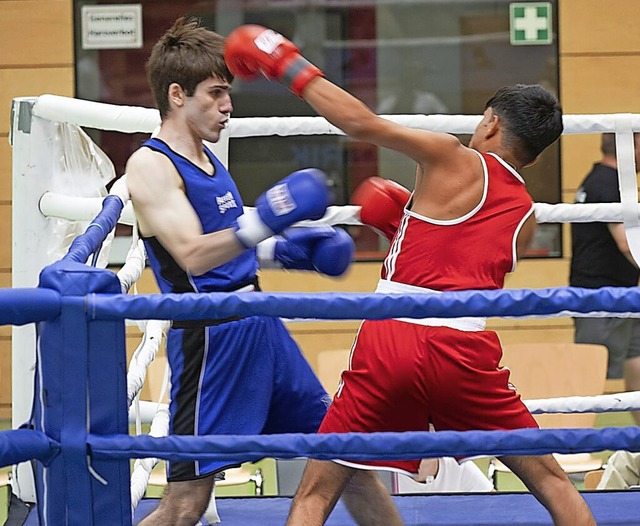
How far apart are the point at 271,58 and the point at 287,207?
9.8 inches

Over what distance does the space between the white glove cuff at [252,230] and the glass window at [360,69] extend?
344 cm

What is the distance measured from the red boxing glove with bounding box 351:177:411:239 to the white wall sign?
3367 mm

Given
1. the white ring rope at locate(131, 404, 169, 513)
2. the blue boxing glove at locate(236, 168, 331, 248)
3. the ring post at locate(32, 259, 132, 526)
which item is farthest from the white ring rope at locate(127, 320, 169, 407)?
the ring post at locate(32, 259, 132, 526)

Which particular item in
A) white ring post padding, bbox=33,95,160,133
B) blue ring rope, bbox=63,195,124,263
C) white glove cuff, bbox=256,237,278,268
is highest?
white ring post padding, bbox=33,95,160,133

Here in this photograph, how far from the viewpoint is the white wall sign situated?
494 cm

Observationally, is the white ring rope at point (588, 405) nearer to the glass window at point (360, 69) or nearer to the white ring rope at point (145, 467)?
the white ring rope at point (145, 467)

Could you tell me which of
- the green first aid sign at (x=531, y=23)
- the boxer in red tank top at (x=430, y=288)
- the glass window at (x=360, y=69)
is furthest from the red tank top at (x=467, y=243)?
the green first aid sign at (x=531, y=23)

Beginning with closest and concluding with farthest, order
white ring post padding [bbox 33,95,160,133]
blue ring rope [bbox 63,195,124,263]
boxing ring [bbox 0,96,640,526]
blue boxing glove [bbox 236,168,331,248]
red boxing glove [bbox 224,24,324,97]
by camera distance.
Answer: boxing ring [bbox 0,96,640,526]
blue ring rope [bbox 63,195,124,263]
blue boxing glove [bbox 236,168,331,248]
red boxing glove [bbox 224,24,324,97]
white ring post padding [bbox 33,95,160,133]

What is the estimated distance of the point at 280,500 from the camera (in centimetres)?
220

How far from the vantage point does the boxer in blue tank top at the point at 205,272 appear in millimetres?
1654

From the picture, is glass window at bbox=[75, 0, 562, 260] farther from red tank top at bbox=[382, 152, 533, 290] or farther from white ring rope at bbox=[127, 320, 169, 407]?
red tank top at bbox=[382, 152, 533, 290]

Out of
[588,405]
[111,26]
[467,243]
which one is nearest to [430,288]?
[467,243]

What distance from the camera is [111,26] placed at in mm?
4953

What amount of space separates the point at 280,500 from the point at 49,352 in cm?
113
